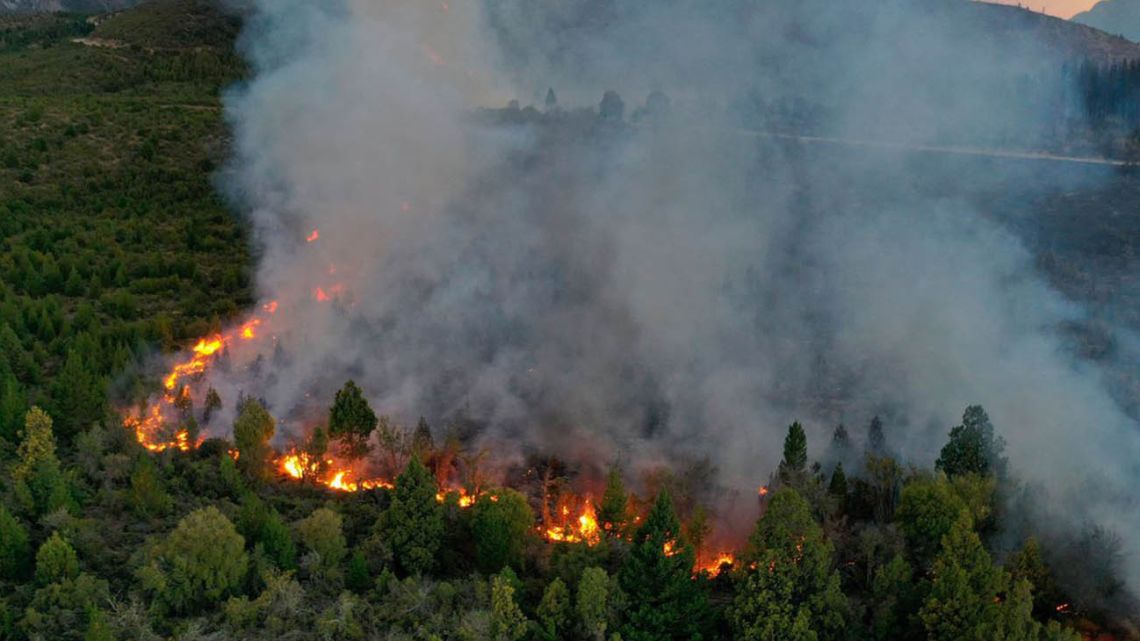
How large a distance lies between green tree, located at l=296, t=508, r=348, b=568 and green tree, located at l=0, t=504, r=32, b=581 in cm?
629

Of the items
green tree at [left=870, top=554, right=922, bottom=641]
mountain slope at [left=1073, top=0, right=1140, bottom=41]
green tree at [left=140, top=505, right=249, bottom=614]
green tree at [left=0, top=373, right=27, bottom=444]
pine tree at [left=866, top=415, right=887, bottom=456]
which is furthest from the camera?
mountain slope at [left=1073, top=0, right=1140, bottom=41]

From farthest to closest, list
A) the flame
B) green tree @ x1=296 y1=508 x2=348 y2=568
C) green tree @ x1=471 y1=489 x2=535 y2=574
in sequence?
the flame, green tree @ x1=471 y1=489 x2=535 y2=574, green tree @ x1=296 y1=508 x2=348 y2=568

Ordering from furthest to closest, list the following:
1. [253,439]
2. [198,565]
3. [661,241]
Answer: [661,241]
[253,439]
[198,565]

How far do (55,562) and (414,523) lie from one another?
8287 millimetres

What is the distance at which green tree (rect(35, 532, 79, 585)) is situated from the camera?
2119cm

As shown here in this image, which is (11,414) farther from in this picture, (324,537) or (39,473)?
(324,537)

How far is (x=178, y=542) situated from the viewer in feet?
72.4

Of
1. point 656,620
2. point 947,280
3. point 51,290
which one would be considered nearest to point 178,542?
point 656,620

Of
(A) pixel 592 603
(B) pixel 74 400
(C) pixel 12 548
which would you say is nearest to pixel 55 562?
(C) pixel 12 548

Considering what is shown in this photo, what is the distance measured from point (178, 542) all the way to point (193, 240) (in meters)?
25.0

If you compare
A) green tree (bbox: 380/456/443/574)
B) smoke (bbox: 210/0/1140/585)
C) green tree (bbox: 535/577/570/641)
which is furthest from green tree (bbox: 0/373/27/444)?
green tree (bbox: 535/577/570/641)

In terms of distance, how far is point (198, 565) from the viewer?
22000 mm

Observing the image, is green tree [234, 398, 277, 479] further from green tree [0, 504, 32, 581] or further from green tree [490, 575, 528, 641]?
green tree [490, 575, 528, 641]

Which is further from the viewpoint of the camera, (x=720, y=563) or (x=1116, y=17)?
A: (x=1116, y=17)
